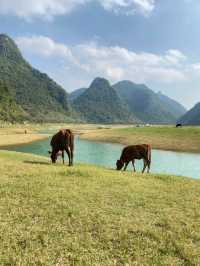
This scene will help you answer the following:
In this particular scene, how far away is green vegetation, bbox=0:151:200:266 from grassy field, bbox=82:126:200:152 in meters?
49.1

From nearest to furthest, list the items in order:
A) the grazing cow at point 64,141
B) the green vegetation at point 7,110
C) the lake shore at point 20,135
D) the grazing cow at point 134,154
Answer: the grazing cow at point 64,141, the grazing cow at point 134,154, the lake shore at point 20,135, the green vegetation at point 7,110

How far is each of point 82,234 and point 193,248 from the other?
3.52 metres

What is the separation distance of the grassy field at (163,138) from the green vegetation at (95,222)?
49086 millimetres

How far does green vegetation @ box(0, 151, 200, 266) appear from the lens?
9.68m

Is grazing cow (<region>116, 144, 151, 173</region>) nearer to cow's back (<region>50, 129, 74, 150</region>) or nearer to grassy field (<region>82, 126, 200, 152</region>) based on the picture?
cow's back (<region>50, 129, 74, 150</region>)

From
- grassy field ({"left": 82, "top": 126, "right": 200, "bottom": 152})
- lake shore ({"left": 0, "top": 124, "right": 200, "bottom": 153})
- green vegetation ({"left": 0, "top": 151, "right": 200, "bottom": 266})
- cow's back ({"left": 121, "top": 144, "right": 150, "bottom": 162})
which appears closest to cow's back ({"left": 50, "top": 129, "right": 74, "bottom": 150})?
cow's back ({"left": 121, "top": 144, "right": 150, "bottom": 162})

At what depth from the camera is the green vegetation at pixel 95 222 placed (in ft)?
31.8

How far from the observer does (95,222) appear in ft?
38.6

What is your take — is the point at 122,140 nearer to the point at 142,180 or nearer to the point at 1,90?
the point at 142,180

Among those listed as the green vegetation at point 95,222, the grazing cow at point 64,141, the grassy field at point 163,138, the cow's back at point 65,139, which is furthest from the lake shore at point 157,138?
the green vegetation at point 95,222

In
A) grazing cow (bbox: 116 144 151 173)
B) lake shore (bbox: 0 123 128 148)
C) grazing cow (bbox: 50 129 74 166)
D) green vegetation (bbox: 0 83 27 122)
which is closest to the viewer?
grazing cow (bbox: 50 129 74 166)

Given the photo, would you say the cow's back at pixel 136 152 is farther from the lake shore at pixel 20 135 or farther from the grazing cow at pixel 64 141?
the lake shore at pixel 20 135

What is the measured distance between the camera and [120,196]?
1510 centimetres

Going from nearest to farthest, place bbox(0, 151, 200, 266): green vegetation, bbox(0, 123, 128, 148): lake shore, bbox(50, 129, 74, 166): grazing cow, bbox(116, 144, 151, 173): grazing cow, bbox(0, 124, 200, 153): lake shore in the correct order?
bbox(0, 151, 200, 266): green vegetation, bbox(50, 129, 74, 166): grazing cow, bbox(116, 144, 151, 173): grazing cow, bbox(0, 124, 200, 153): lake shore, bbox(0, 123, 128, 148): lake shore
